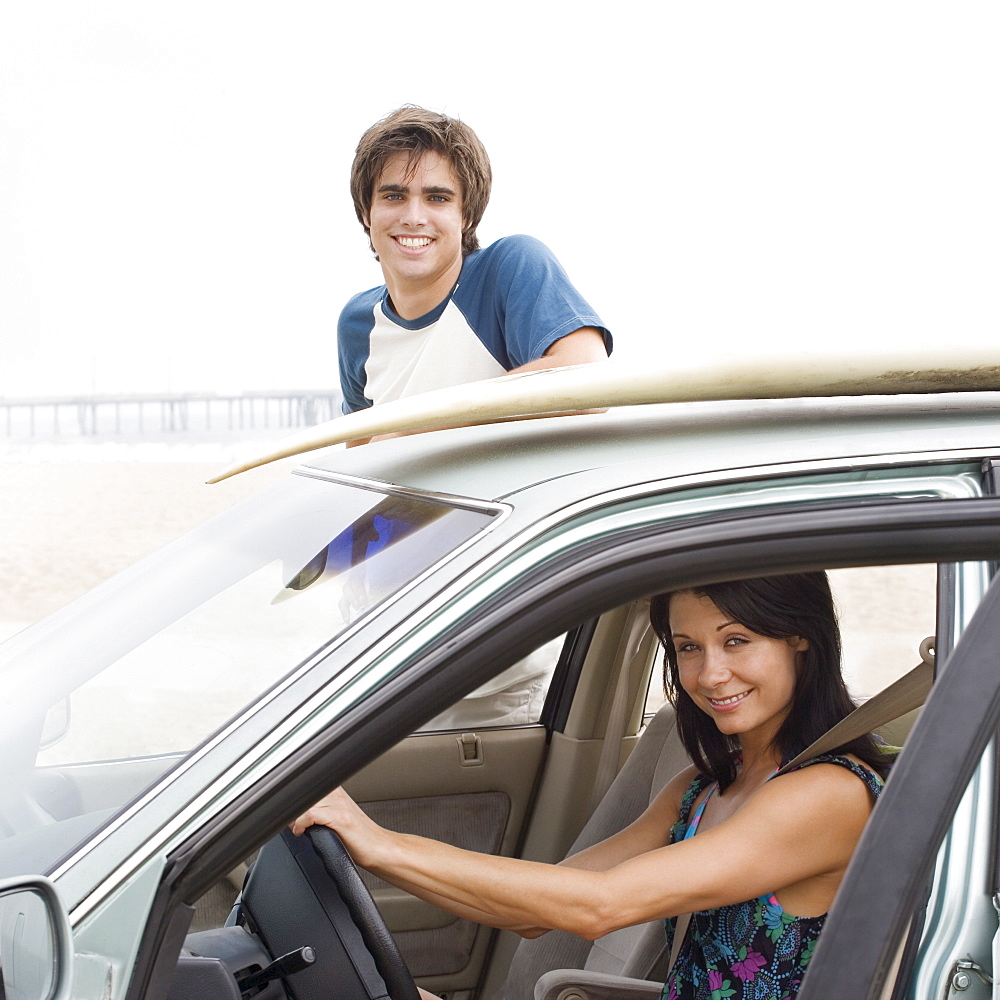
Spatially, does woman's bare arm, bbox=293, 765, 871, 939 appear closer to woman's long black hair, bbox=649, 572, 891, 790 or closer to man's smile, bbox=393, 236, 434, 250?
woman's long black hair, bbox=649, 572, 891, 790

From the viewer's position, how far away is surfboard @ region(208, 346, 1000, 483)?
1.28 metres

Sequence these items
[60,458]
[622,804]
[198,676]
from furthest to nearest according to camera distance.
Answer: [60,458]
[622,804]
[198,676]

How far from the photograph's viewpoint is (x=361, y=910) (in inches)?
58.6

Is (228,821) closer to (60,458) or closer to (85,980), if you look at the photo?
(85,980)

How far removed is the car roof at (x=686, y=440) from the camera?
1219 millimetres

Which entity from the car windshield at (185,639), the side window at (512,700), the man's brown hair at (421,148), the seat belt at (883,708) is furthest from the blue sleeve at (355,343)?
the seat belt at (883,708)

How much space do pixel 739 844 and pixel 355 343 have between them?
1.63 metres

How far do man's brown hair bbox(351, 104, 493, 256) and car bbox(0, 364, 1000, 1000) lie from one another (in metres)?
1.03

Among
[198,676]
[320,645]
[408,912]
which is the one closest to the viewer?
[320,645]

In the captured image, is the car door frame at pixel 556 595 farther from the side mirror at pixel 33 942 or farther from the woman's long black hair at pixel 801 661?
the woman's long black hair at pixel 801 661

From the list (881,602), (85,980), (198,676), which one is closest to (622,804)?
(198,676)

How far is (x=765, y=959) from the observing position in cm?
155

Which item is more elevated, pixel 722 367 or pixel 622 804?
pixel 722 367

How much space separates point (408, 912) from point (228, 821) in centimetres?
169
